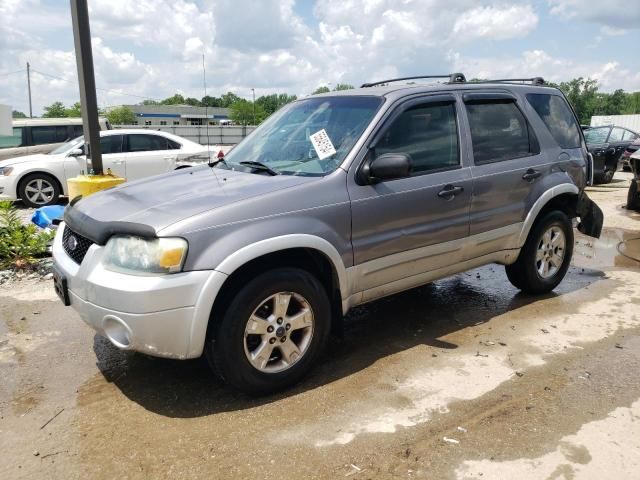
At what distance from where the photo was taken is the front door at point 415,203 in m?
3.69

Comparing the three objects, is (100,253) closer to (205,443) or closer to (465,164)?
(205,443)

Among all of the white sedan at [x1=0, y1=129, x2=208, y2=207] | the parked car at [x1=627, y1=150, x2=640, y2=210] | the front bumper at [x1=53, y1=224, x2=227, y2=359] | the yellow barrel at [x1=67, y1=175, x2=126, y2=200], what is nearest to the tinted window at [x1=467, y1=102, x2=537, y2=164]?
the front bumper at [x1=53, y1=224, x2=227, y2=359]

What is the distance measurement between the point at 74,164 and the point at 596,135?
12868 millimetres

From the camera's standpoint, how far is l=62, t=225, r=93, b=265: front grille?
3.41 metres

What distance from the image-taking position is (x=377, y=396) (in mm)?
3416

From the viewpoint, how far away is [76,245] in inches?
138

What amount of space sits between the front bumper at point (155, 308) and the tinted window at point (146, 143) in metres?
8.69

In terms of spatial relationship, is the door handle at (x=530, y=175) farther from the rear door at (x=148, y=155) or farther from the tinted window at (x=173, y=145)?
the tinted window at (x=173, y=145)

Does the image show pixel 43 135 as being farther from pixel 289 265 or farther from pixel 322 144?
pixel 289 265

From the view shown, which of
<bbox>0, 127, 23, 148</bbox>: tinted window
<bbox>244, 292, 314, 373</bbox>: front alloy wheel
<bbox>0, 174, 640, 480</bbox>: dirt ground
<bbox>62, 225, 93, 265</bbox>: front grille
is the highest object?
<bbox>0, 127, 23, 148</bbox>: tinted window

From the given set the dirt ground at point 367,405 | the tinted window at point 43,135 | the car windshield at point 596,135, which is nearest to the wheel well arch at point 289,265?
the dirt ground at point 367,405

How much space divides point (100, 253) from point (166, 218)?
0.47 metres

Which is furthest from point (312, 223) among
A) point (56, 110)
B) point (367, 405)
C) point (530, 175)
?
point (56, 110)

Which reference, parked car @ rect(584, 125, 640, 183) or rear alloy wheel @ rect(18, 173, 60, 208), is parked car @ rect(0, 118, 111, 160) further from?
parked car @ rect(584, 125, 640, 183)
